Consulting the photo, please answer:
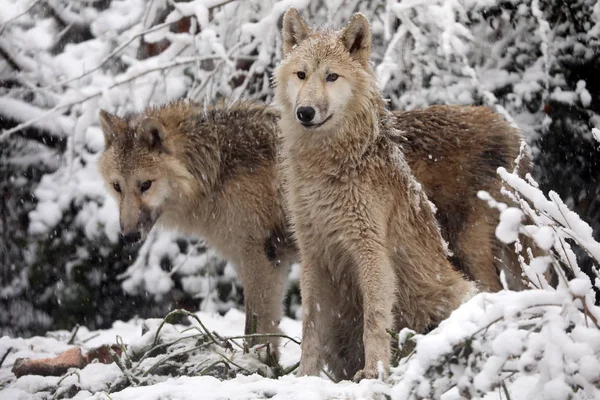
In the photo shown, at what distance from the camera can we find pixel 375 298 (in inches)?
151

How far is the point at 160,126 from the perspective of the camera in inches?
218

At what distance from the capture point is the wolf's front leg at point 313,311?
3.96m

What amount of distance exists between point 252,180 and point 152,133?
2.59ft

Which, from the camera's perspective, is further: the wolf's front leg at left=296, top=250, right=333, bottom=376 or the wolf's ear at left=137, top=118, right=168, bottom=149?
the wolf's ear at left=137, top=118, right=168, bottom=149

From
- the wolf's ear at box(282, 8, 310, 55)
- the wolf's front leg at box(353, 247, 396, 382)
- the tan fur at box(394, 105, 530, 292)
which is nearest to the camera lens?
the wolf's front leg at box(353, 247, 396, 382)

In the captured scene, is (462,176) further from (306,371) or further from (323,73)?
(306,371)

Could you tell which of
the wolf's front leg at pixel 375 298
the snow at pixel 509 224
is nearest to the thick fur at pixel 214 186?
the wolf's front leg at pixel 375 298

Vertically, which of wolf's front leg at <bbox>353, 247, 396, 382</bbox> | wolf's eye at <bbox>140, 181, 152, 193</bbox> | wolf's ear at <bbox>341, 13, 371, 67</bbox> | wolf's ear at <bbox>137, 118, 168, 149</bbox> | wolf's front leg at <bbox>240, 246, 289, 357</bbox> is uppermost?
wolf's ear at <bbox>341, 13, 371, 67</bbox>

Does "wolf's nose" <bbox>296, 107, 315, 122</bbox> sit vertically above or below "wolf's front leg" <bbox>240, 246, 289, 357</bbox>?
above

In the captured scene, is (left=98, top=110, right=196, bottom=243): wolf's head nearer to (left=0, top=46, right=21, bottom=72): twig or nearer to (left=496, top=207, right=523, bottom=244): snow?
(left=0, top=46, right=21, bottom=72): twig

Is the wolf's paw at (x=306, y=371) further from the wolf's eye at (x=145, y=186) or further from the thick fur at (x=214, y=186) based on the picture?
the wolf's eye at (x=145, y=186)

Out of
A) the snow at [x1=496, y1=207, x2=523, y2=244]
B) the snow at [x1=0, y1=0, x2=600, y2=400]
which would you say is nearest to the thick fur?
the snow at [x1=0, y1=0, x2=600, y2=400]

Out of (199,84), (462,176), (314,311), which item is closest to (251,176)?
(462,176)

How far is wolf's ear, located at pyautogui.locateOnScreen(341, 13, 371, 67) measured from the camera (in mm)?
4219
